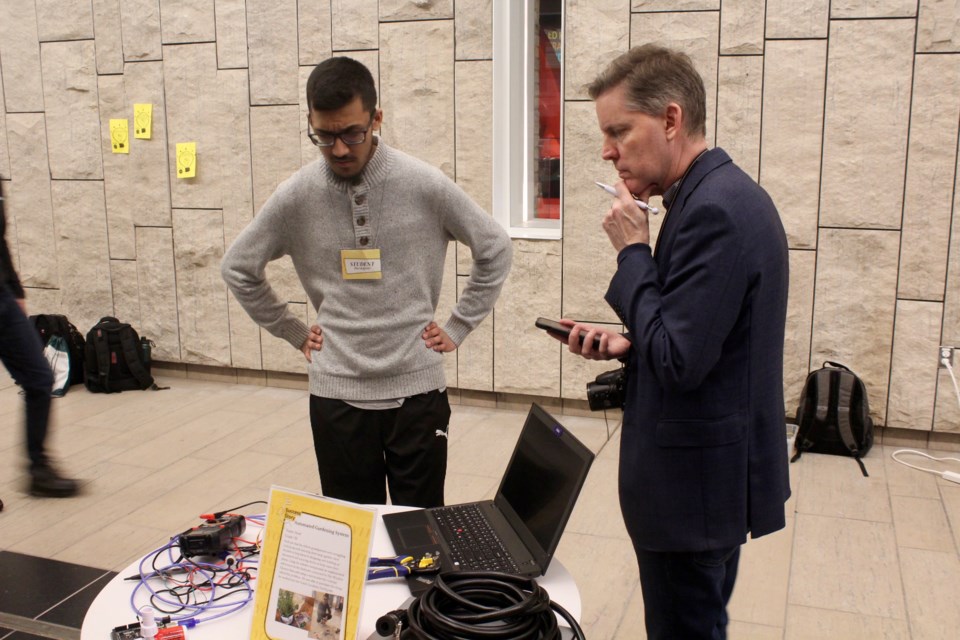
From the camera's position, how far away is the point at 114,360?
190 inches

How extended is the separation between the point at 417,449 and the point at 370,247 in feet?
1.68

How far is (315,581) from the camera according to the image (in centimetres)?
126

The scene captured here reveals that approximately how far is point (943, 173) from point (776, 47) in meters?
0.88

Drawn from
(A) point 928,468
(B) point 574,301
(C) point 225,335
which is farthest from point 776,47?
(C) point 225,335

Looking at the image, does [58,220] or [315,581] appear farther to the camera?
[58,220]

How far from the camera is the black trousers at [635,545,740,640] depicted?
1.41 m

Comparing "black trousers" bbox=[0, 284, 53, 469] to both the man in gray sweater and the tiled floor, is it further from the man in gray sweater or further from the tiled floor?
the man in gray sweater

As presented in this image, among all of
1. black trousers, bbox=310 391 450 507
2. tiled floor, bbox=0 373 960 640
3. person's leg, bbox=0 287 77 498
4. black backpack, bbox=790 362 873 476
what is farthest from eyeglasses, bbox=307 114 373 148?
black backpack, bbox=790 362 873 476

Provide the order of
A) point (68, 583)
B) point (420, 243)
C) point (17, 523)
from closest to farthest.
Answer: point (420, 243), point (68, 583), point (17, 523)

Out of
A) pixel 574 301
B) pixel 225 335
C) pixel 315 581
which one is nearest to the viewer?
pixel 315 581

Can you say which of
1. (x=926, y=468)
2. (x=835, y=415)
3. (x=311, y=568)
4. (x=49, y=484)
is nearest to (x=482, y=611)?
(x=311, y=568)

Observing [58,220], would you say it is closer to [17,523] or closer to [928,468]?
[17,523]

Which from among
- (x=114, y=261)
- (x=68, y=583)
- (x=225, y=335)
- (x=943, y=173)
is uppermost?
(x=943, y=173)

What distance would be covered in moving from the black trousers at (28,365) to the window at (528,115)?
2.14 metres
